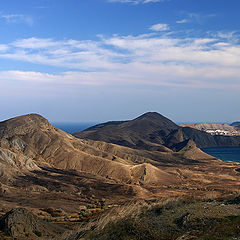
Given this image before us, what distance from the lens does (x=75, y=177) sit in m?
56.8

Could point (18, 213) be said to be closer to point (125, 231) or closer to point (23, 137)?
point (125, 231)

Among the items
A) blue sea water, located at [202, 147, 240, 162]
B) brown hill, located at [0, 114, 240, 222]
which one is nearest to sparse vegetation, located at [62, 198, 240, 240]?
brown hill, located at [0, 114, 240, 222]

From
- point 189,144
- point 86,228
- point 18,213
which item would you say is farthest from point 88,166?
point 189,144

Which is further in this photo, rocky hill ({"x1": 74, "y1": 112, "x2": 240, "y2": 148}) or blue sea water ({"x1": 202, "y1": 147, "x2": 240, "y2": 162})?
rocky hill ({"x1": 74, "y1": 112, "x2": 240, "y2": 148})

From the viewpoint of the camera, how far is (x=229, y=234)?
30.1ft

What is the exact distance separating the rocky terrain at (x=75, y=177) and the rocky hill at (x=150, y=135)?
38.2 m

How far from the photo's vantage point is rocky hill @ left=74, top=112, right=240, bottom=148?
14399cm

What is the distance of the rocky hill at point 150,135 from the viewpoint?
144 metres

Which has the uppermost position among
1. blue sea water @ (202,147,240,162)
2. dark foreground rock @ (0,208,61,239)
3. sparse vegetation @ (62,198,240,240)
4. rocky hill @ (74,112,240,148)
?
sparse vegetation @ (62,198,240,240)

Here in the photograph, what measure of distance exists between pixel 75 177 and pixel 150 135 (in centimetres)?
11073

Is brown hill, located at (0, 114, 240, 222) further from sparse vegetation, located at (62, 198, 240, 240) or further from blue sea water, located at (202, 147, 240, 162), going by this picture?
blue sea water, located at (202, 147, 240, 162)

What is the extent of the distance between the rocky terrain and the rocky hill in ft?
125

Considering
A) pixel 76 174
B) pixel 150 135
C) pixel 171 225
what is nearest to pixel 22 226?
pixel 171 225

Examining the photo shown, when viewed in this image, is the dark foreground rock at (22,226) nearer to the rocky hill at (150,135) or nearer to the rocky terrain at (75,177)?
the rocky terrain at (75,177)
